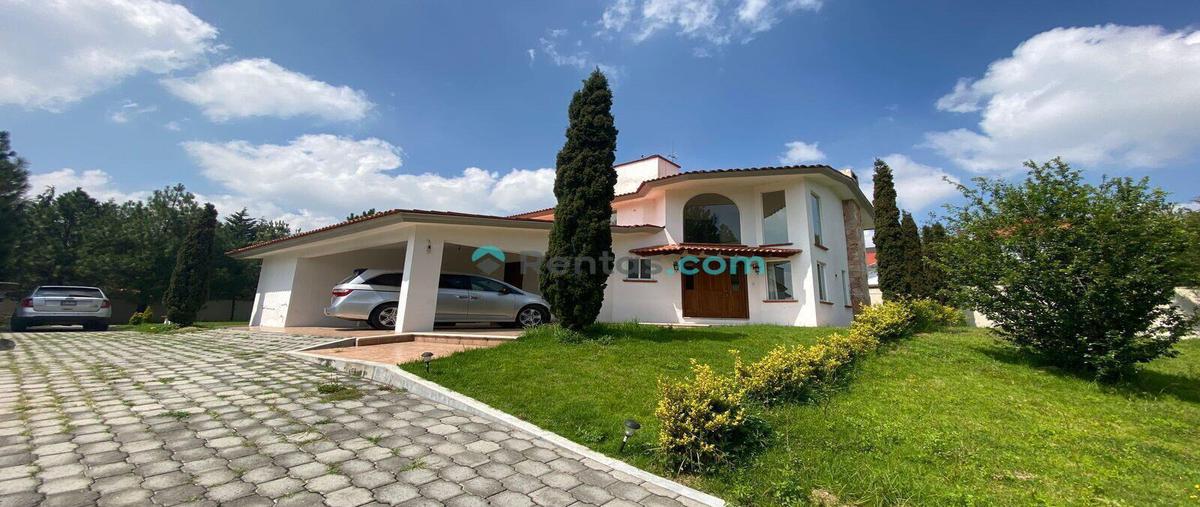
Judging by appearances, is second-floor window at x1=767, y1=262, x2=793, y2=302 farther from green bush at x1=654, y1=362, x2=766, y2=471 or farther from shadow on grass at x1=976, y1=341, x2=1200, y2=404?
green bush at x1=654, y1=362, x2=766, y2=471

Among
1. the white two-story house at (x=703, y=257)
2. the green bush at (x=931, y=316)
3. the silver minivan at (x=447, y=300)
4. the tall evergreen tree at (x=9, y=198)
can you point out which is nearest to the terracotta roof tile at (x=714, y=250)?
the white two-story house at (x=703, y=257)

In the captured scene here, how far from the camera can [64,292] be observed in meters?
13.5

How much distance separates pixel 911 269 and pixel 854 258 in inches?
73.2

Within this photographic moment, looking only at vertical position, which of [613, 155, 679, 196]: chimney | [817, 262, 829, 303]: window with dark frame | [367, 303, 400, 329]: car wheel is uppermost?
[613, 155, 679, 196]: chimney

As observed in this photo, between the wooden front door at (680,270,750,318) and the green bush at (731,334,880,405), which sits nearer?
the green bush at (731,334,880,405)

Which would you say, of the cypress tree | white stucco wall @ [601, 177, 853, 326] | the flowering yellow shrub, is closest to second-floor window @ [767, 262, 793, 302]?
white stucco wall @ [601, 177, 853, 326]

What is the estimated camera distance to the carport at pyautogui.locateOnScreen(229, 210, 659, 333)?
9773 mm

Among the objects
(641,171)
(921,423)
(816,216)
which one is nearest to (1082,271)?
(921,423)

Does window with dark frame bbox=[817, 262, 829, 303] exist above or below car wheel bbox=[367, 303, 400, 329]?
above

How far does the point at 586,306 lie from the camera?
848 cm

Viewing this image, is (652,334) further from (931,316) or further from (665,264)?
(931,316)

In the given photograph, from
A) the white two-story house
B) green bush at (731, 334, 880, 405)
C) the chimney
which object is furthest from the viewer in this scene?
the chimney

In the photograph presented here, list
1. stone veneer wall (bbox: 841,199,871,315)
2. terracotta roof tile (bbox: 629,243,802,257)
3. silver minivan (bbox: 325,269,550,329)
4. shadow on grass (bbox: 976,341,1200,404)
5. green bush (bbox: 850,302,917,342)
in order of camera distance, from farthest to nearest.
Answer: stone veneer wall (bbox: 841,199,871,315), terracotta roof tile (bbox: 629,243,802,257), silver minivan (bbox: 325,269,550,329), green bush (bbox: 850,302,917,342), shadow on grass (bbox: 976,341,1200,404)

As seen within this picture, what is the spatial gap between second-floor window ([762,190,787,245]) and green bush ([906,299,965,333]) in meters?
3.79
